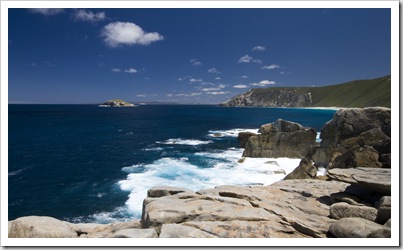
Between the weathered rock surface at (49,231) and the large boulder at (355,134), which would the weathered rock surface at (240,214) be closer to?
the weathered rock surface at (49,231)

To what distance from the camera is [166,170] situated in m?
35.1

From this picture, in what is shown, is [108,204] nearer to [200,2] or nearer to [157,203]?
[157,203]

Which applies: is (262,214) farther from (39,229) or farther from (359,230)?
(39,229)

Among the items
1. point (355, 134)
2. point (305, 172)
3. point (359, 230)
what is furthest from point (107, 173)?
point (355, 134)

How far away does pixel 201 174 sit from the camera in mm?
32906

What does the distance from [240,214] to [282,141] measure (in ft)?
119

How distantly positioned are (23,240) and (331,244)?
10.3 meters

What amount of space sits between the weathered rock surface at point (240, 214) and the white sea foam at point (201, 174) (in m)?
13.5

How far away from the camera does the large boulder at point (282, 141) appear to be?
42156mm

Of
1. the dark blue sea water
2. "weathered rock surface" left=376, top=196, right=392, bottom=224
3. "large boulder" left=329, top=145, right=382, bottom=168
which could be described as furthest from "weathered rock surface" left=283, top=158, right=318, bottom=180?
"weathered rock surface" left=376, top=196, right=392, bottom=224

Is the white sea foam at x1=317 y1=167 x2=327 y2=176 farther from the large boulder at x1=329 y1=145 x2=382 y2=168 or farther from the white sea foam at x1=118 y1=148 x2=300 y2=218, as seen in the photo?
the large boulder at x1=329 y1=145 x2=382 y2=168

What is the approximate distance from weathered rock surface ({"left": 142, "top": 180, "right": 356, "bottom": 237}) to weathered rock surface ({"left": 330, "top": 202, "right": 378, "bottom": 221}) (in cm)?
40

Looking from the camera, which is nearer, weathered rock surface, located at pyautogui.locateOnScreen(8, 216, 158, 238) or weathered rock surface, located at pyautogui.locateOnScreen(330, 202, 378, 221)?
weathered rock surface, located at pyautogui.locateOnScreen(8, 216, 158, 238)

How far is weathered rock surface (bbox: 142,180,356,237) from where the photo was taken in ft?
27.7
